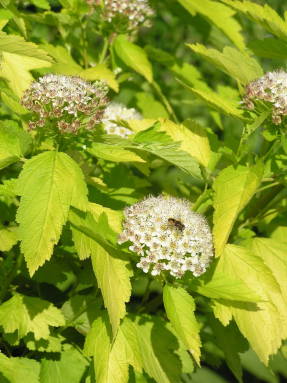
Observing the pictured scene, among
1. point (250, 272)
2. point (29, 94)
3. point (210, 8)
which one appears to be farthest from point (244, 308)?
point (210, 8)

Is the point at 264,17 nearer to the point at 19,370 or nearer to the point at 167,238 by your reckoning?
the point at 167,238

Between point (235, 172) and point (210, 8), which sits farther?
point (210, 8)

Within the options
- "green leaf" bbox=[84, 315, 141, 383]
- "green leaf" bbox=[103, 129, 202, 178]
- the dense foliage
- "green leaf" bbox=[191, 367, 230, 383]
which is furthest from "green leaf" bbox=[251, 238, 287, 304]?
"green leaf" bbox=[191, 367, 230, 383]

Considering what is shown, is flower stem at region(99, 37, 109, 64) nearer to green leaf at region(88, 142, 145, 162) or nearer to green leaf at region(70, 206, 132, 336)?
green leaf at region(88, 142, 145, 162)

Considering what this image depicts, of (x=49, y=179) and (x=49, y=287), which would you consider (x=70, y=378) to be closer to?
(x=49, y=287)

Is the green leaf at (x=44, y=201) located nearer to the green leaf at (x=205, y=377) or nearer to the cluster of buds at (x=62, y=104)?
the cluster of buds at (x=62, y=104)

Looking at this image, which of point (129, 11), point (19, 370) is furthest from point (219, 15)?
point (19, 370)

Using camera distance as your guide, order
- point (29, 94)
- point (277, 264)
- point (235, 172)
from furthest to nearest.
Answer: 1. point (277, 264)
2. point (235, 172)
3. point (29, 94)
